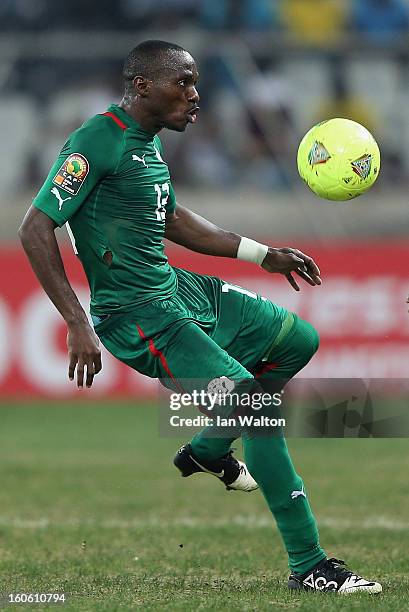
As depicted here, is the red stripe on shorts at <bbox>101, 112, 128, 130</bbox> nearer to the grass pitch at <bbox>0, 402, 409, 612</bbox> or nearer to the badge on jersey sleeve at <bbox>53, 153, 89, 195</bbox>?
the badge on jersey sleeve at <bbox>53, 153, 89, 195</bbox>

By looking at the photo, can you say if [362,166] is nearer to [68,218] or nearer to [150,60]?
[150,60]

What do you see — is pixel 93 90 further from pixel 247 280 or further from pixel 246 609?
pixel 246 609

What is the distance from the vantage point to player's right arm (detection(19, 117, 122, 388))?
537cm

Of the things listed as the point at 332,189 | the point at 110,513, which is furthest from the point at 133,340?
the point at 110,513

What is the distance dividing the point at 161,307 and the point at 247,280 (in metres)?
7.62

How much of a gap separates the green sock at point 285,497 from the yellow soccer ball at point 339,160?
1.29m

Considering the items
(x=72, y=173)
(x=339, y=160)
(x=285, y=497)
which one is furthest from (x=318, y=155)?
(x=285, y=497)

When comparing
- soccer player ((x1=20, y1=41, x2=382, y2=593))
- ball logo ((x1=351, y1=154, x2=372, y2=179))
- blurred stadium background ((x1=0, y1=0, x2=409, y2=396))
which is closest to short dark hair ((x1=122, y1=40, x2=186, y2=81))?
soccer player ((x1=20, y1=41, x2=382, y2=593))

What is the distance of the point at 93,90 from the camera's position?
45.4 ft

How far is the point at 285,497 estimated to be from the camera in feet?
19.0

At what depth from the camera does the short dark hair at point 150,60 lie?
5.69m

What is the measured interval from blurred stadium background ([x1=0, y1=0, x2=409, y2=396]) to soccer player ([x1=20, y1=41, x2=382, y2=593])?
722cm

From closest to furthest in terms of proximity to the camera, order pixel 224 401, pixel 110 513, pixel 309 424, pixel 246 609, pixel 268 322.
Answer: pixel 246 609
pixel 224 401
pixel 268 322
pixel 309 424
pixel 110 513

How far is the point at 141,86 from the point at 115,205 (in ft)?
1.96
